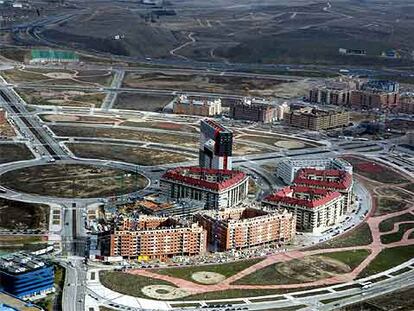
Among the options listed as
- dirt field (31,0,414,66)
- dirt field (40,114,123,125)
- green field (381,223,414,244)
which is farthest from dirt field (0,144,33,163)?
dirt field (31,0,414,66)

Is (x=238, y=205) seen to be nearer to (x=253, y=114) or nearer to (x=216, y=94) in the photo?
(x=253, y=114)

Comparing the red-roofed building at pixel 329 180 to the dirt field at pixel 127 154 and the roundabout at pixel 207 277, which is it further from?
the roundabout at pixel 207 277

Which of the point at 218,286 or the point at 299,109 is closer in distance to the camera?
the point at 218,286

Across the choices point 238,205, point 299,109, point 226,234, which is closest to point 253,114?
point 299,109

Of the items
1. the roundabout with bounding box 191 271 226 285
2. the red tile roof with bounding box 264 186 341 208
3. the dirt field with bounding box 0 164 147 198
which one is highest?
the red tile roof with bounding box 264 186 341 208

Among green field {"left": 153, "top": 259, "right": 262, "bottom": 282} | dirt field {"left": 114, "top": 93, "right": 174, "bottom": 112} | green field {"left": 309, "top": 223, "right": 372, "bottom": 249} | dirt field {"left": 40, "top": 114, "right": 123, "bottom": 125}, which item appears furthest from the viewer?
dirt field {"left": 114, "top": 93, "right": 174, "bottom": 112}

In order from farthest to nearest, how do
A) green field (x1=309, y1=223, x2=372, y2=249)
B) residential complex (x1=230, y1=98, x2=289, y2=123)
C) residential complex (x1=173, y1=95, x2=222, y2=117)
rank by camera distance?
residential complex (x1=173, y1=95, x2=222, y2=117), residential complex (x1=230, y1=98, x2=289, y2=123), green field (x1=309, y1=223, x2=372, y2=249)

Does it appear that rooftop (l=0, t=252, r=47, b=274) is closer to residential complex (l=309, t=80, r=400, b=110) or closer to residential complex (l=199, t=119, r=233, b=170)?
residential complex (l=199, t=119, r=233, b=170)
